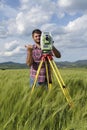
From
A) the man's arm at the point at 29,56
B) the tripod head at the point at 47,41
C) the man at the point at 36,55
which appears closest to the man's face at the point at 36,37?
the man at the point at 36,55

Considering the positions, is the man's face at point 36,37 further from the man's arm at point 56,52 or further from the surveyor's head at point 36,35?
the man's arm at point 56,52

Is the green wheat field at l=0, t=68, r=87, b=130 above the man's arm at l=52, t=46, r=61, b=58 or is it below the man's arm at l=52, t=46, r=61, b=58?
below

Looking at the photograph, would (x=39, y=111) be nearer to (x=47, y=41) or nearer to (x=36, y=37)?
(x=47, y=41)

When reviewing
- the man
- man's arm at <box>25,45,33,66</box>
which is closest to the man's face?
the man

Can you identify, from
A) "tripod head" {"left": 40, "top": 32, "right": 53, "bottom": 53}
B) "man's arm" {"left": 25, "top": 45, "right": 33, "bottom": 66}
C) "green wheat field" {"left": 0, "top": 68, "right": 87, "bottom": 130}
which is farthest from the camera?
"man's arm" {"left": 25, "top": 45, "right": 33, "bottom": 66}

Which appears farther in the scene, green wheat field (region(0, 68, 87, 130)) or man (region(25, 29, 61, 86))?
man (region(25, 29, 61, 86))

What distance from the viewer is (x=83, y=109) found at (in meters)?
3.25

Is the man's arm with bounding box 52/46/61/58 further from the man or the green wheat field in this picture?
the green wheat field

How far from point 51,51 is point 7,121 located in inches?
91.2

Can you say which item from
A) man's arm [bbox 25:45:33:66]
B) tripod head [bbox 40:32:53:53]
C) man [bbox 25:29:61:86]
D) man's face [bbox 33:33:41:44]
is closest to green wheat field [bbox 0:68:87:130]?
tripod head [bbox 40:32:53:53]

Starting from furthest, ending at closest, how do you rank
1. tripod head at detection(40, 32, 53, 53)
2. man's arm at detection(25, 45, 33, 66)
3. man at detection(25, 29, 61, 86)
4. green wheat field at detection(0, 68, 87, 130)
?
man at detection(25, 29, 61, 86) → man's arm at detection(25, 45, 33, 66) → tripod head at detection(40, 32, 53, 53) → green wheat field at detection(0, 68, 87, 130)

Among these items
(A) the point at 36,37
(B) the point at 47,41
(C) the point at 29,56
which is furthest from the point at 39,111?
(A) the point at 36,37

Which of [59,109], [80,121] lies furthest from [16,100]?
[80,121]

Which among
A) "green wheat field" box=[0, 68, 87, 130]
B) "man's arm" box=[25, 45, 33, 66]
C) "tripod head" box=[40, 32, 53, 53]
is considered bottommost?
"green wheat field" box=[0, 68, 87, 130]
